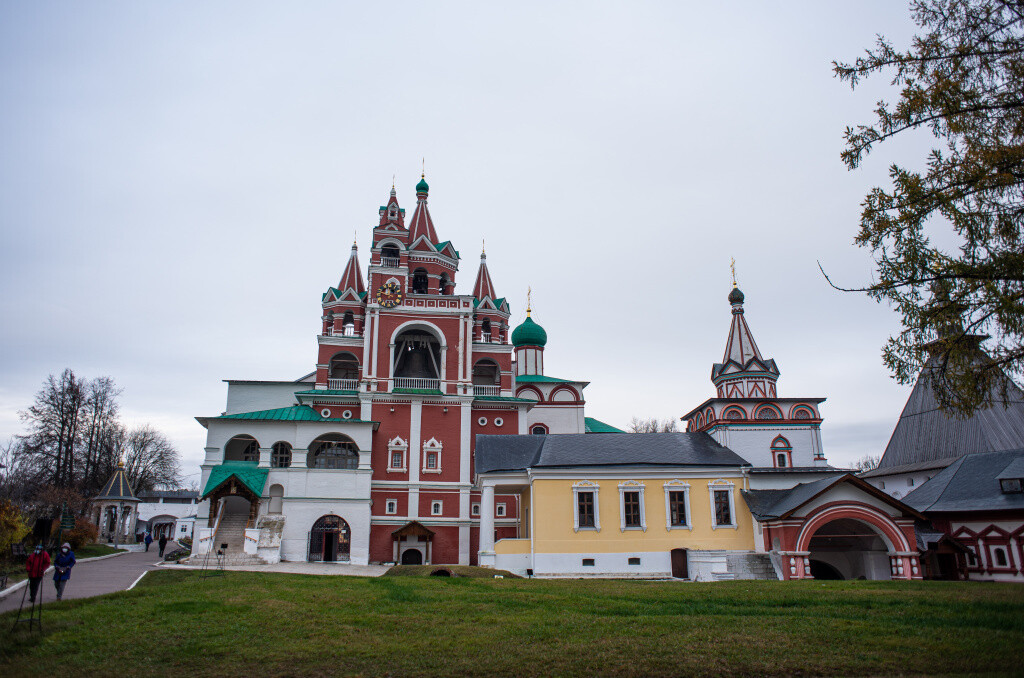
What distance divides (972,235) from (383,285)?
3028 cm

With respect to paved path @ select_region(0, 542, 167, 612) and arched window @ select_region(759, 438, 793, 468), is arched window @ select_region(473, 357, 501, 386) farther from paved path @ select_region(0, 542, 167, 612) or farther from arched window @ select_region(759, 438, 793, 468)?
paved path @ select_region(0, 542, 167, 612)

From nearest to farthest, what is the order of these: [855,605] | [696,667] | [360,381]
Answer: [696,667] → [855,605] → [360,381]

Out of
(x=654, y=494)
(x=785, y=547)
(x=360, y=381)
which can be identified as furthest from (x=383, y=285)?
(x=785, y=547)

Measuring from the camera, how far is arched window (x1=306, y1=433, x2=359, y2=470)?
32.0 metres

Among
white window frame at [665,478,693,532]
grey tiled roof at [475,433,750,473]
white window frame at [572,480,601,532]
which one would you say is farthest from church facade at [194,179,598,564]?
white window frame at [665,478,693,532]

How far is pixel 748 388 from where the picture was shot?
32.0 metres

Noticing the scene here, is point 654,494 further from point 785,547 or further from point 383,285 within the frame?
point 383,285

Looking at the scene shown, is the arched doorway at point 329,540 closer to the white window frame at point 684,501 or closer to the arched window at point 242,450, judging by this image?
the arched window at point 242,450

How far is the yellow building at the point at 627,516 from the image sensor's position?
79.5 ft

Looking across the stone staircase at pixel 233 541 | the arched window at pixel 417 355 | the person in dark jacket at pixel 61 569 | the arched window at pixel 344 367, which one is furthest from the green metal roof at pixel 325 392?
the person in dark jacket at pixel 61 569

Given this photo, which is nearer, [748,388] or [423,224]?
[748,388]

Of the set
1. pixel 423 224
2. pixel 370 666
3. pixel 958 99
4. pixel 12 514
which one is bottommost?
pixel 370 666

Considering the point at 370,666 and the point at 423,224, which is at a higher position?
the point at 423,224

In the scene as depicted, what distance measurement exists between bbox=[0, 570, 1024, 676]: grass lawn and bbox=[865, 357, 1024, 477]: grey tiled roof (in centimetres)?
1554
